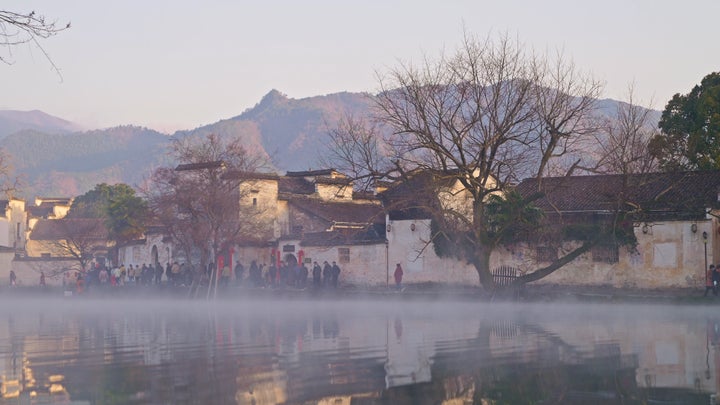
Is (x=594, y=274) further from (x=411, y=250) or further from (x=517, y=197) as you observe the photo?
(x=411, y=250)

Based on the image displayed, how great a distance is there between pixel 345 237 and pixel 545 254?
40.8 feet

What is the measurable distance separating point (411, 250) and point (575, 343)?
30567mm

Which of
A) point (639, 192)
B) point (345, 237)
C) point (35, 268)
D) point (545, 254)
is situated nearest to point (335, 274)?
point (345, 237)

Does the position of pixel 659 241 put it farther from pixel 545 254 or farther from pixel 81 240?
pixel 81 240

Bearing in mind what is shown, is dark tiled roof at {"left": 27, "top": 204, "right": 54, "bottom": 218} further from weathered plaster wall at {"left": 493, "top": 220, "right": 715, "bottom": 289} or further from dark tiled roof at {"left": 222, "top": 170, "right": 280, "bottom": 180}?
weathered plaster wall at {"left": 493, "top": 220, "right": 715, "bottom": 289}

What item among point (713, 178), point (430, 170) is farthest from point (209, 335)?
point (713, 178)

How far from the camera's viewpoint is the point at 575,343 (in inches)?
728

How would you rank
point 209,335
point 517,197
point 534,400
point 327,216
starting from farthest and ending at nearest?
point 327,216 → point 517,197 → point 209,335 → point 534,400

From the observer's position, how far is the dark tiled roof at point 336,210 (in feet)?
199

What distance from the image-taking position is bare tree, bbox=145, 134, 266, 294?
176 ft

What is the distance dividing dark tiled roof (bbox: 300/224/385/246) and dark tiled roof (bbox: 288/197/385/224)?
4411mm

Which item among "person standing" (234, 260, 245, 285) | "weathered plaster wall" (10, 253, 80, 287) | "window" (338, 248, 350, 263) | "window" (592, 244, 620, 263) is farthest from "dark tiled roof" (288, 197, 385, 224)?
"weathered plaster wall" (10, 253, 80, 287)

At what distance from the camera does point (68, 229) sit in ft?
263

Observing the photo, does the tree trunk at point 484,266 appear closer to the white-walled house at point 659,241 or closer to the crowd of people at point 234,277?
the white-walled house at point 659,241
